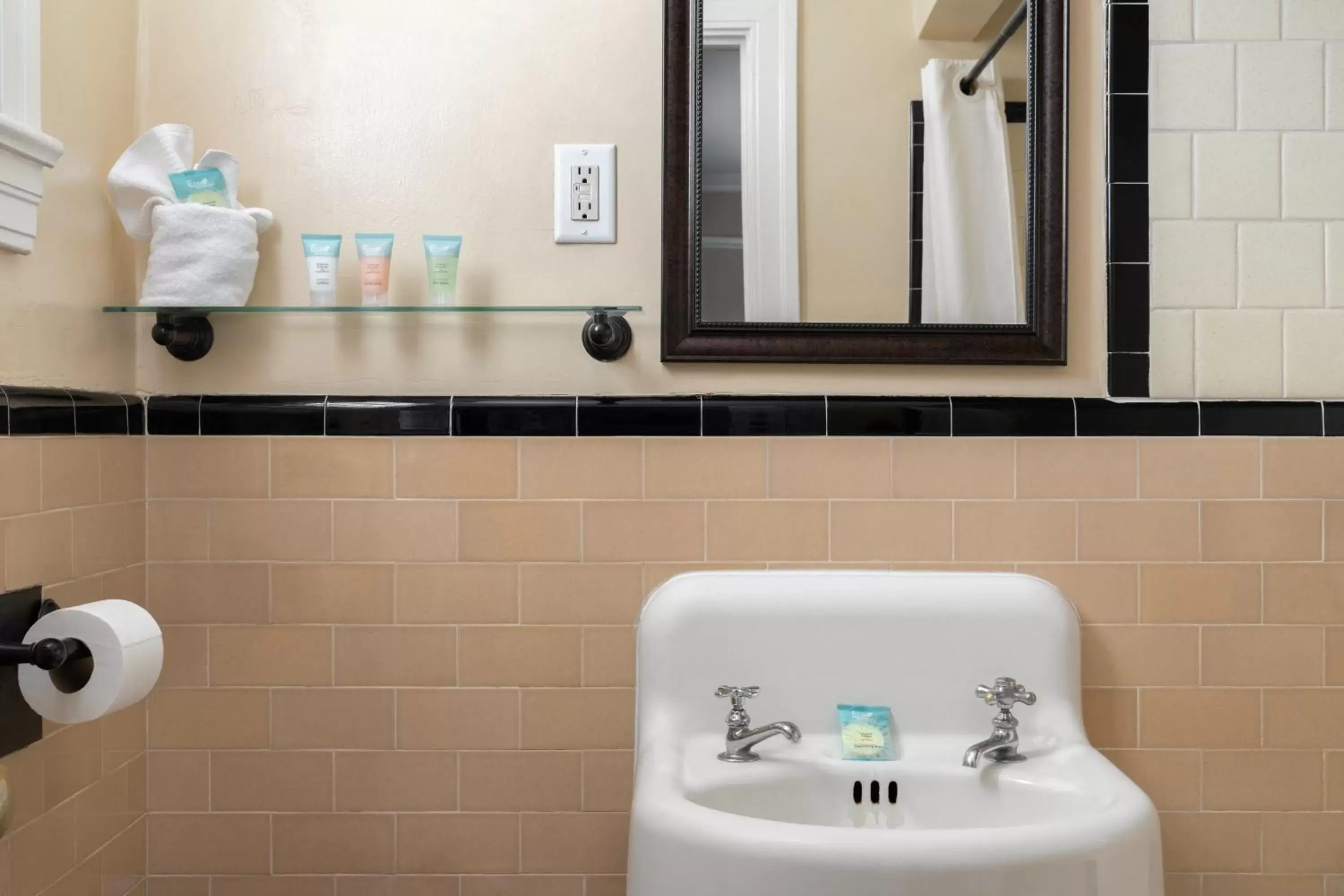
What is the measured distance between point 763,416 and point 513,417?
329 mm

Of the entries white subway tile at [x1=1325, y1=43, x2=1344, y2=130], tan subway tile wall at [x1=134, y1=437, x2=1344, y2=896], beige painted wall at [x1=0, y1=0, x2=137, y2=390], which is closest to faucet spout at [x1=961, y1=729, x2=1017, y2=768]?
tan subway tile wall at [x1=134, y1=437, x2=1344, y2=896]

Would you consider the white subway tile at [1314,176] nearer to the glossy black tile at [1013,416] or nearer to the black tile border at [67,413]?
the glossy black tile at [1013,416]

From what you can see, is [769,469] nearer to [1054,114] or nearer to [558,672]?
[558,672]

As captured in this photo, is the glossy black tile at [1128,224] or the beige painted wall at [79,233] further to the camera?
the glossy black tile at [1128,224]

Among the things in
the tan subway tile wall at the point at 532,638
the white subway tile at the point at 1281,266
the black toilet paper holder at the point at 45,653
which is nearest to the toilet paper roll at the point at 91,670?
the black toilet paper holder at the point at 45,653

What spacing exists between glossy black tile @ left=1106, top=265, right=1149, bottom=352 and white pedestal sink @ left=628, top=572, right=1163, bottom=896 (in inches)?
13.2

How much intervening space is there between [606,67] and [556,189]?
0.58 feet

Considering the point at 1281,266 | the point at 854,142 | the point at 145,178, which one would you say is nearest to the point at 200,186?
the point at 145,178

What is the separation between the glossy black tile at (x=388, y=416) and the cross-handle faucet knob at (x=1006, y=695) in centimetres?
75

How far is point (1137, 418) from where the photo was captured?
52.5 inches

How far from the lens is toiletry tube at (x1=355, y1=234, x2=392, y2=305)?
1.26 meters

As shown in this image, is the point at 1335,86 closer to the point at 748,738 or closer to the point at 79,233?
the point at 748,738

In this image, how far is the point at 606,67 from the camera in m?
1.34

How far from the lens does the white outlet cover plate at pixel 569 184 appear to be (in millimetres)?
1331
